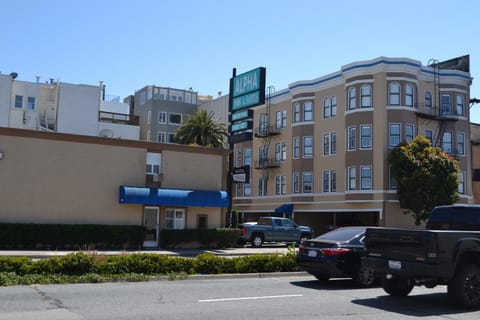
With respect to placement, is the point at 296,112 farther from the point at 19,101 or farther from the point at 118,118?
the point at 19,101

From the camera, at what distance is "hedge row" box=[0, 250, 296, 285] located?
46.5 ft

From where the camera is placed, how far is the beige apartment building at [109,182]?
85.9ft

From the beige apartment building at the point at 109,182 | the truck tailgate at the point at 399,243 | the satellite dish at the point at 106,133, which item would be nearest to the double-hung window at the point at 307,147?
the beige apartment building at the point at 109,182

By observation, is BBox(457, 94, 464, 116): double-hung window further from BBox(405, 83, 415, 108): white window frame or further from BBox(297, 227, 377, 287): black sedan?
BBox(297, 227, 377, 287): black sedan

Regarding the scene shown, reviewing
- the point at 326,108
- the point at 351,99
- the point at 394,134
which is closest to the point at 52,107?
the point at 326,108

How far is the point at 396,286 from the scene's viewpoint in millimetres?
12352

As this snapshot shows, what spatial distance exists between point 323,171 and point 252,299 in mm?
35063

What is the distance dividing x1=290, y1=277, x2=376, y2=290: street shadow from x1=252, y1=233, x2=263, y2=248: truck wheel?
55.3 ft

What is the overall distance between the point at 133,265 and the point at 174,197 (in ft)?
44.9

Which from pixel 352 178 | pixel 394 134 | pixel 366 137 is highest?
pixel 394 134

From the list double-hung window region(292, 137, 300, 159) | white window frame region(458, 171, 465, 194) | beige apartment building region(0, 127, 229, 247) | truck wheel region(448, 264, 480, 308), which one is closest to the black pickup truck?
truck wheel region(448, 264, 480, 308)

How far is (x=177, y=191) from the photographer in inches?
1145

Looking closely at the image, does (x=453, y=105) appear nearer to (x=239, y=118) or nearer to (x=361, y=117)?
(x=361, y=117)

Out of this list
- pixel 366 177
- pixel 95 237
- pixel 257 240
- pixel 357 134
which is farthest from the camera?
pixel 357 134
